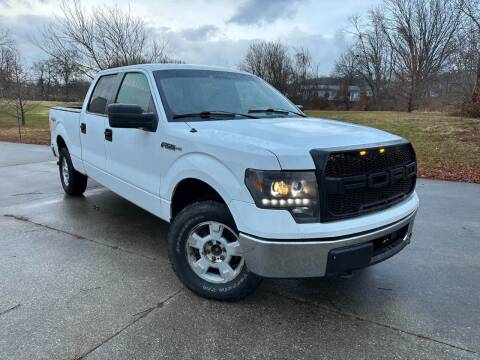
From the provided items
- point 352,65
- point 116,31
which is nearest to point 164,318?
point 116,31

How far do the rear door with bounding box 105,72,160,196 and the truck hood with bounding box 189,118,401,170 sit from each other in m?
0.60

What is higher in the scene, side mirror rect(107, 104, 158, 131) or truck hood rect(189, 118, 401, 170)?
side mirror rect(107, 104, 158, 131)

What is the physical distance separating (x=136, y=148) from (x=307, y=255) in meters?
2.19

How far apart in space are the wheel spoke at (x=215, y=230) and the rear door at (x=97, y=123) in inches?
89.7

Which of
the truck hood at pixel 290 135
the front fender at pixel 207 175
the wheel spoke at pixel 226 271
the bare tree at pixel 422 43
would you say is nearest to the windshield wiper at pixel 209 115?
the truck hood at pixel 290 135

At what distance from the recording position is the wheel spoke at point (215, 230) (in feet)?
10.3

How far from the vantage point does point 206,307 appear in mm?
3174

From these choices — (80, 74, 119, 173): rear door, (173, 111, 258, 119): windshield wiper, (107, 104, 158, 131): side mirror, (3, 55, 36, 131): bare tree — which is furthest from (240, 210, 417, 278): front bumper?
(3, 55, 36, 131): bare tree

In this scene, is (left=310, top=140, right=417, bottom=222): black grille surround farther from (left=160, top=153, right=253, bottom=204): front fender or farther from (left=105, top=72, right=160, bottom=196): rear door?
(left=105, top=72, right=160, bottom=196): rear door

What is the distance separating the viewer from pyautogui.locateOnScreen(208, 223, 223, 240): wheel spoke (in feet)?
10.3

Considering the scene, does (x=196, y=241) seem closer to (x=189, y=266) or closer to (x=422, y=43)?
(x=189, y=266)

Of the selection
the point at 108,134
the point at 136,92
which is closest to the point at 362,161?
the point at 136,92

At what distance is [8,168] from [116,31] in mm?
10635

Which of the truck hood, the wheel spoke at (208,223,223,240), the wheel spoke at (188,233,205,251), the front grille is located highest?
the truck hood
